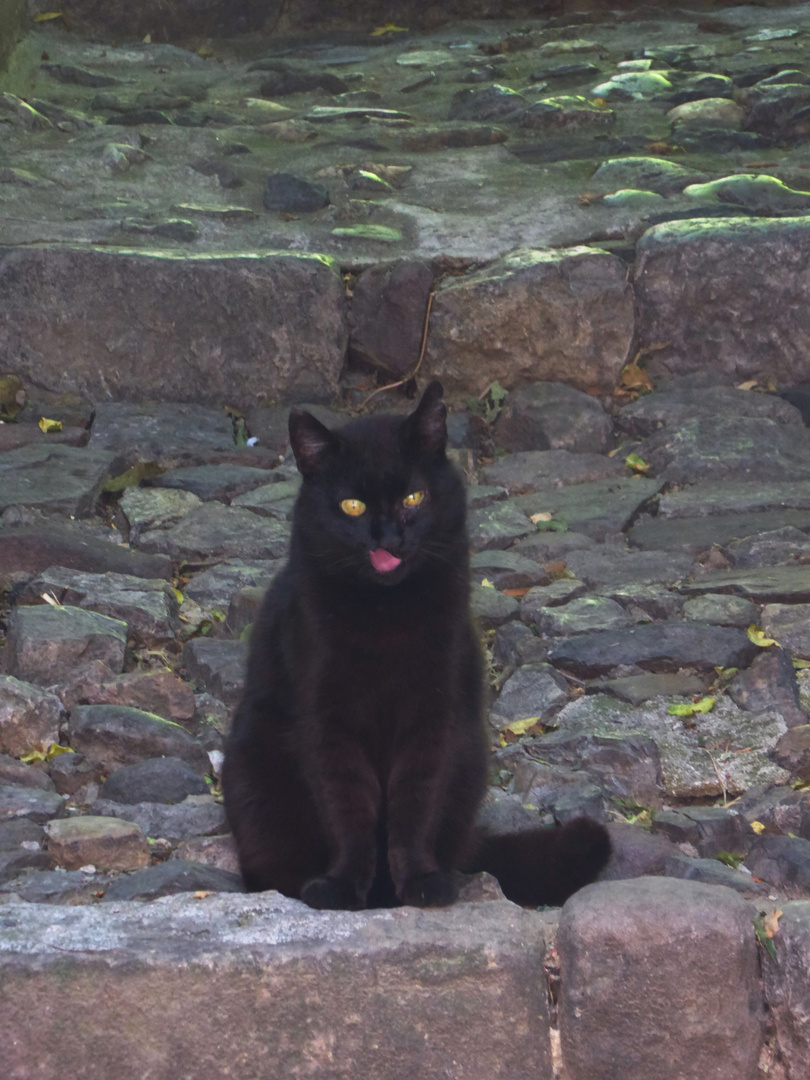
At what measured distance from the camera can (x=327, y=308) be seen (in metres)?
5.44

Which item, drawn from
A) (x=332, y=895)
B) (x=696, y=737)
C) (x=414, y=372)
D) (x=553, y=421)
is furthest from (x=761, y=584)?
(x=332, y=895)

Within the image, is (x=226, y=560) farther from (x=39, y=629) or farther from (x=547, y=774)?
(x=547, y=774)

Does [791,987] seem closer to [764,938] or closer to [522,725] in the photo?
[764,938]

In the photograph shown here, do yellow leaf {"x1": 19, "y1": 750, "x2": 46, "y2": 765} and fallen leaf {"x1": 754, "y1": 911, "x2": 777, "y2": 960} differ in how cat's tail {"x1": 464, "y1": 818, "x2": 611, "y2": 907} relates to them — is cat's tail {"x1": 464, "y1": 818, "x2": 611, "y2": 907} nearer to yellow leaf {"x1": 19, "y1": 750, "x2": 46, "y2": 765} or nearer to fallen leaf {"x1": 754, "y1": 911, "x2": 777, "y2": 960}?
fallen leaf {"x1": 754, "y1": 911, "x2": 777, "y2": 960}

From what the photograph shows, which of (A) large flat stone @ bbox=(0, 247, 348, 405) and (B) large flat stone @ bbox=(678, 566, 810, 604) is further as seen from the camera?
(A) large flat stone @ bbox=(0, 247, 348, 405)

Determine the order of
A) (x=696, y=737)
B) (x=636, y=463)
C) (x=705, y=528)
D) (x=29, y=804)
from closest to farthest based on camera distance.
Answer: (x=29, y=804)
(x=696, y=737)
(x=705, y=528)
(x=636, y=463)

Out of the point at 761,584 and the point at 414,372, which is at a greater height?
the point at 414,372

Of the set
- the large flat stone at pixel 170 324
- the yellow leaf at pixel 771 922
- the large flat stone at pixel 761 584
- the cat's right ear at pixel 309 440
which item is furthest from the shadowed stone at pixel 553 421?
the yellow leaf at pixel 771 922

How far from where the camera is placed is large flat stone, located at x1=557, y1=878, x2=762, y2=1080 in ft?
6.44

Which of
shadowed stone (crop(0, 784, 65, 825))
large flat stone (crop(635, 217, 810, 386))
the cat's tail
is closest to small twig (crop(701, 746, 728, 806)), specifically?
the cat's tail

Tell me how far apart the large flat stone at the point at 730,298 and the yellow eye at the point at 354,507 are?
319 centimetres

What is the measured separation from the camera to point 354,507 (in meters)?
2.67

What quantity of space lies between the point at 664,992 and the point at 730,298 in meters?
4.03

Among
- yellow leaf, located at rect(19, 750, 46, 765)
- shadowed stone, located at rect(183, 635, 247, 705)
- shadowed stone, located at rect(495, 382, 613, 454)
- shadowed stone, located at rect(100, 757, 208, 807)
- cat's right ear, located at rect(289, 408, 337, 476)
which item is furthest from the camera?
shadowed stone, located at rect(495, 382, 613, 454)
